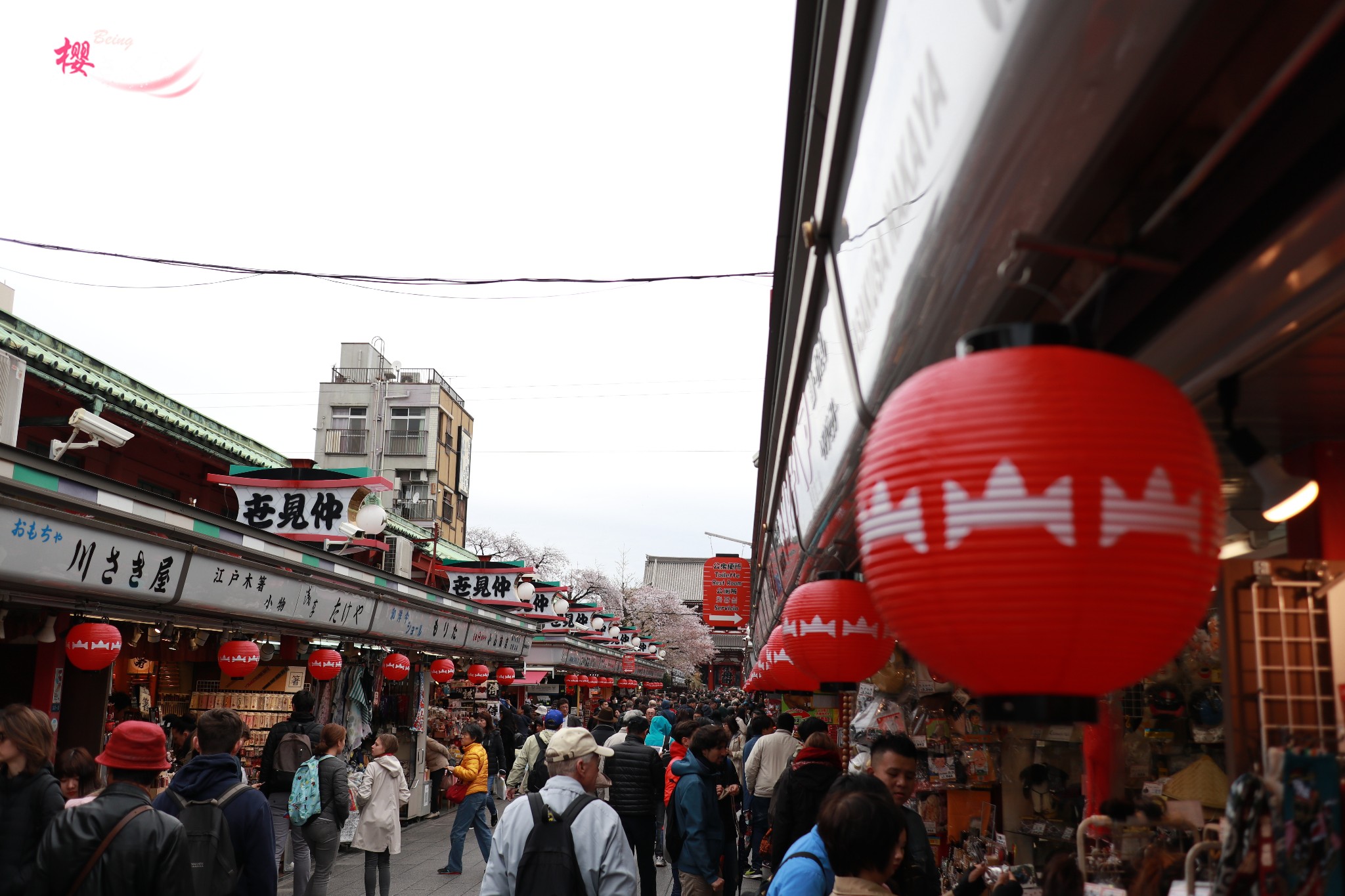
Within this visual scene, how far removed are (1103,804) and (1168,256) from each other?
3.82m

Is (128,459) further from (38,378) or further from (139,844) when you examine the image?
(139,844)

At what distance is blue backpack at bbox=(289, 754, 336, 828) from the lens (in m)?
9.08

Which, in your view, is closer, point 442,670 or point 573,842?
point 573,842

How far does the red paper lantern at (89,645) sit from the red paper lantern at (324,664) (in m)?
3.84

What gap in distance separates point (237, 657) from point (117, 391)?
5.10 metres

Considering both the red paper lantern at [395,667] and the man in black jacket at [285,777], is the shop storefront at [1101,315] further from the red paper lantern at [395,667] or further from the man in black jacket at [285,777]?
the red paper lantern at [395,667]

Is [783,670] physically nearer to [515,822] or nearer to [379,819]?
[379,819]

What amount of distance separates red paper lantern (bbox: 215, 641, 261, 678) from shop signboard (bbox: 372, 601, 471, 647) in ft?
8.03

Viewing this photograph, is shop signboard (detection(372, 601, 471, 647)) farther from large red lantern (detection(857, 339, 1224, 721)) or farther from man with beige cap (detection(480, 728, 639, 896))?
large red lantern (detection(857, 339, 1224, 721))

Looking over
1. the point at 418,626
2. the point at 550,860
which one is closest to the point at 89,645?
the point at 550,860

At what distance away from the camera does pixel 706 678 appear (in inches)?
3629

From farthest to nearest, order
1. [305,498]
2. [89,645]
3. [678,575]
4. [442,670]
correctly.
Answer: [678,575], [442,670], [305,498], [89,645]

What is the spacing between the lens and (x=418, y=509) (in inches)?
1938

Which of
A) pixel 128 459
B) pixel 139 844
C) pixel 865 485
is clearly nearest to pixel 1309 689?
pixel 865 485
